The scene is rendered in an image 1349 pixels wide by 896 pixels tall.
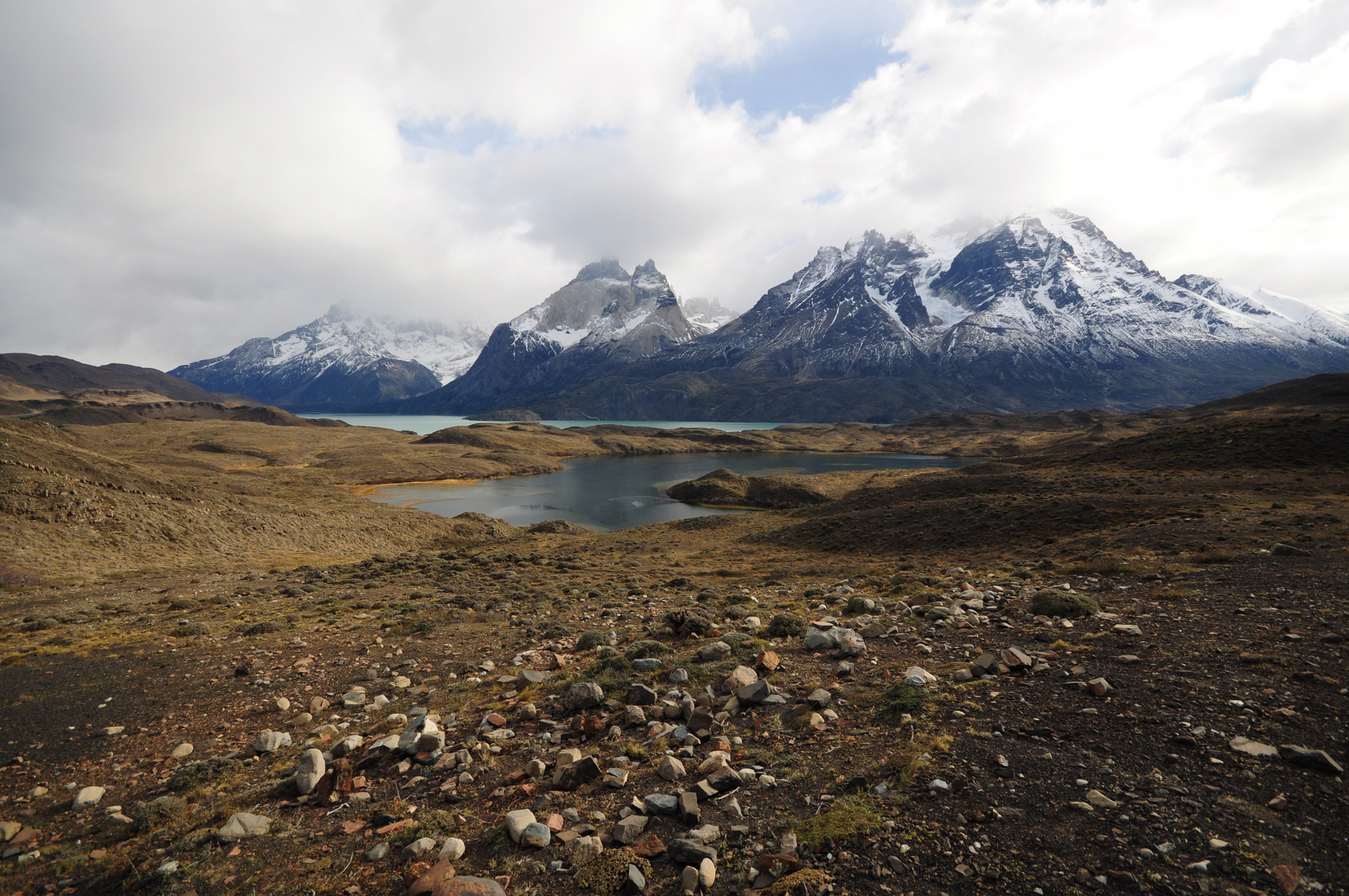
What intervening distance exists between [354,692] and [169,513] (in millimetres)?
36540

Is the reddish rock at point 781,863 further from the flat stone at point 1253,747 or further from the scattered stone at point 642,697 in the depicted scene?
the flat stone at point 1253,747

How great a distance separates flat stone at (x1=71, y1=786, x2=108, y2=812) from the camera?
25.6 feet

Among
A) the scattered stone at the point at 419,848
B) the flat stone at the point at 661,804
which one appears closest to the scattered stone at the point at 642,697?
the flat stone at the point at 661,804

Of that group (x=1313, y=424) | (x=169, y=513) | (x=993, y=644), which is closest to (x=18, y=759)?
(x=993, y=644)

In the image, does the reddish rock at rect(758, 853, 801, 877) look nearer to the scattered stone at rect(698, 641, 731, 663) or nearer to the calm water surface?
the scattered stone at rect(698, 641, 731, 663)

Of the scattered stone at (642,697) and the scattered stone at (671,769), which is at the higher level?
the scattered stone at (671,769)

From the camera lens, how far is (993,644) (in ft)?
34.8

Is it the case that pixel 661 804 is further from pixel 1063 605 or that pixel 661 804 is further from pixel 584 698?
pixel 1063 605

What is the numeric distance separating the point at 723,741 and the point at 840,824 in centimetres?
218

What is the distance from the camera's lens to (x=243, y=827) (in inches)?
262

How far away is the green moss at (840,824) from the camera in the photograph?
5543 millimetres

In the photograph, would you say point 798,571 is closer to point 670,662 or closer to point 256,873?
point 670,662

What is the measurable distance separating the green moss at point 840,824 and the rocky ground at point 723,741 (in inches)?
1.4

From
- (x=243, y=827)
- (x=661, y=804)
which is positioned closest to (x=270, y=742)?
(x=243, y=827)
